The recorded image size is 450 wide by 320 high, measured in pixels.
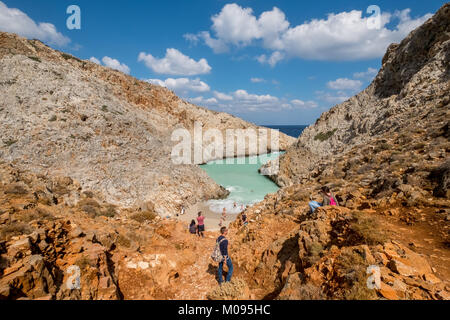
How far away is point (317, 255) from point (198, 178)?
1128 inches

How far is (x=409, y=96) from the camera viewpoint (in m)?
20.1

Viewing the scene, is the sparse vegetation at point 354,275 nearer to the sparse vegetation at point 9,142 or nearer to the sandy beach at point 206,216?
the sandy beach at point 206,216

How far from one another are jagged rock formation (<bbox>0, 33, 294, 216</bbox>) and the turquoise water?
298cm

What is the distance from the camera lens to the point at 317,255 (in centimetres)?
559

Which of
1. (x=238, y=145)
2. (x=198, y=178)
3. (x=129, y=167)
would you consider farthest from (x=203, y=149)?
(x=129, y=167)

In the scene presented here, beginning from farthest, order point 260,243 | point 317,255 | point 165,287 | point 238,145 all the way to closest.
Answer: point 238,145 < point 260,243 < point 165,287 < point 317,255

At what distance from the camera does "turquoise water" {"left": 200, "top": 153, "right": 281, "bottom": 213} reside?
1184 inches

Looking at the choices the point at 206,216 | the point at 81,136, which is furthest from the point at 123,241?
the point at 81,136

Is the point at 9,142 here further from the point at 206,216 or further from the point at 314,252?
the point at 314,252


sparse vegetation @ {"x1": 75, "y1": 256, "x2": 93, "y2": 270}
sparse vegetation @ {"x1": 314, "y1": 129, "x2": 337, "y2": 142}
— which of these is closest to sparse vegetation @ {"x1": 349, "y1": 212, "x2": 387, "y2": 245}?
sparse vegetation @ {"x1": 75, "y1": 256, "x2": 93, "y2": 270}

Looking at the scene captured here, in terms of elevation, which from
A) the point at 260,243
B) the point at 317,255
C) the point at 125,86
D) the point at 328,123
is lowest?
the point at 260,243

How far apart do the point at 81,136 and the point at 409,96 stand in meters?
35.1

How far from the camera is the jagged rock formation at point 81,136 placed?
23359 mm

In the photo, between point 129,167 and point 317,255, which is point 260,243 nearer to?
point 317,255
